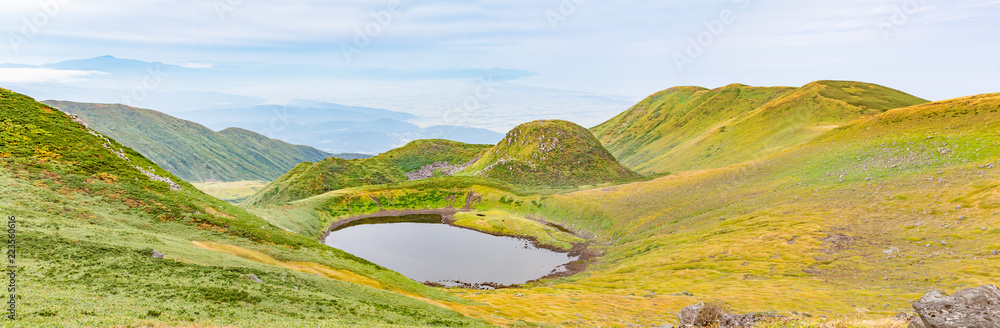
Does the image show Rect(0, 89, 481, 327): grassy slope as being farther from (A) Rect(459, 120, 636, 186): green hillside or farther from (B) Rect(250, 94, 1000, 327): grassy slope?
(A) Rect(459, 120, 636, 186): green hillside

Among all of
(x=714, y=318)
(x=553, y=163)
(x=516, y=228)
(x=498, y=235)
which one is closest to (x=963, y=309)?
(x=714, y=318)

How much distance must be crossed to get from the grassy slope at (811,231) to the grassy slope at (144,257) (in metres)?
13.5

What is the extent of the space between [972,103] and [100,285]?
14121 cm

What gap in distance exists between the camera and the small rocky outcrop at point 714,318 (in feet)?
89.1

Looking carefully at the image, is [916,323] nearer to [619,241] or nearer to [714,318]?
[714,318]

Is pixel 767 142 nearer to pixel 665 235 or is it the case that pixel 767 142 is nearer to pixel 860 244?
pixel 665 235

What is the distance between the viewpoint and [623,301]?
4691cm

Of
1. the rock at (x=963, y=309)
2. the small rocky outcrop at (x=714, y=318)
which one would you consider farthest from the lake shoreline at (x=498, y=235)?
the rock at (x=963, y=309)

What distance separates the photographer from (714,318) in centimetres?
2830

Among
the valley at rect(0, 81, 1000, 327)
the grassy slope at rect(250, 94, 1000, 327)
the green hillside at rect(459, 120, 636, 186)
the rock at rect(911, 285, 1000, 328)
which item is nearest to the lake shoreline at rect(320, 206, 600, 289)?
the valley at rect(0, 81, 1000, 327)

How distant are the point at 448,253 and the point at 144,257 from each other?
6347cm

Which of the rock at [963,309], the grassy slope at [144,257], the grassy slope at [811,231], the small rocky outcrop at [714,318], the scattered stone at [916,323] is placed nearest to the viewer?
the rock at [963,309]

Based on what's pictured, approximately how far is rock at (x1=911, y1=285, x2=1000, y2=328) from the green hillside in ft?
488

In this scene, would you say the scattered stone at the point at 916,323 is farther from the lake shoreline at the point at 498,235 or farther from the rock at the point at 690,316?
the lake shoreline at the point at 498,235
